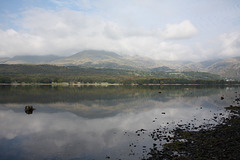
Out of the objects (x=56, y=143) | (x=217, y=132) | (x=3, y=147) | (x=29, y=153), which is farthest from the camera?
(x=217, y=132)

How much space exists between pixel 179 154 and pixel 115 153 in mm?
8525

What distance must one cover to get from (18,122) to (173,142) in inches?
1417

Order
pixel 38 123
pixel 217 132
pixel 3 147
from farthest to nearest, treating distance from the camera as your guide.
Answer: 1. pixel 38 123
2. pixel 217 132
3. pixel 3 147

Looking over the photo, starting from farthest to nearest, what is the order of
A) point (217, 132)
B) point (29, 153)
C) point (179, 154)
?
point (217, 132) < point (29, 153) < point (179, 154)

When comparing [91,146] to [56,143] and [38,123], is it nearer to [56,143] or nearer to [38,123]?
[56,143]

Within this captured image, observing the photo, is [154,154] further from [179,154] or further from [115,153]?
[115,153]

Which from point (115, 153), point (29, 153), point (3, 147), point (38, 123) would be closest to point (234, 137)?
point (115, 153)

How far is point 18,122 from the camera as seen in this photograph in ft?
145

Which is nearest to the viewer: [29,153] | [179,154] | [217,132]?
[179,154]

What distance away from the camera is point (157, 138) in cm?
3169

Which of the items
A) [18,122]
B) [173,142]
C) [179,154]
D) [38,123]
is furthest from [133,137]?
[18,122]

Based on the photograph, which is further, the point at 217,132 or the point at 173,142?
the point at 217,132

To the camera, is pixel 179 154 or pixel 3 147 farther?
pixel 3 147

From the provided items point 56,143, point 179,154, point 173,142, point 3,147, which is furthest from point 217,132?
point 3,147
